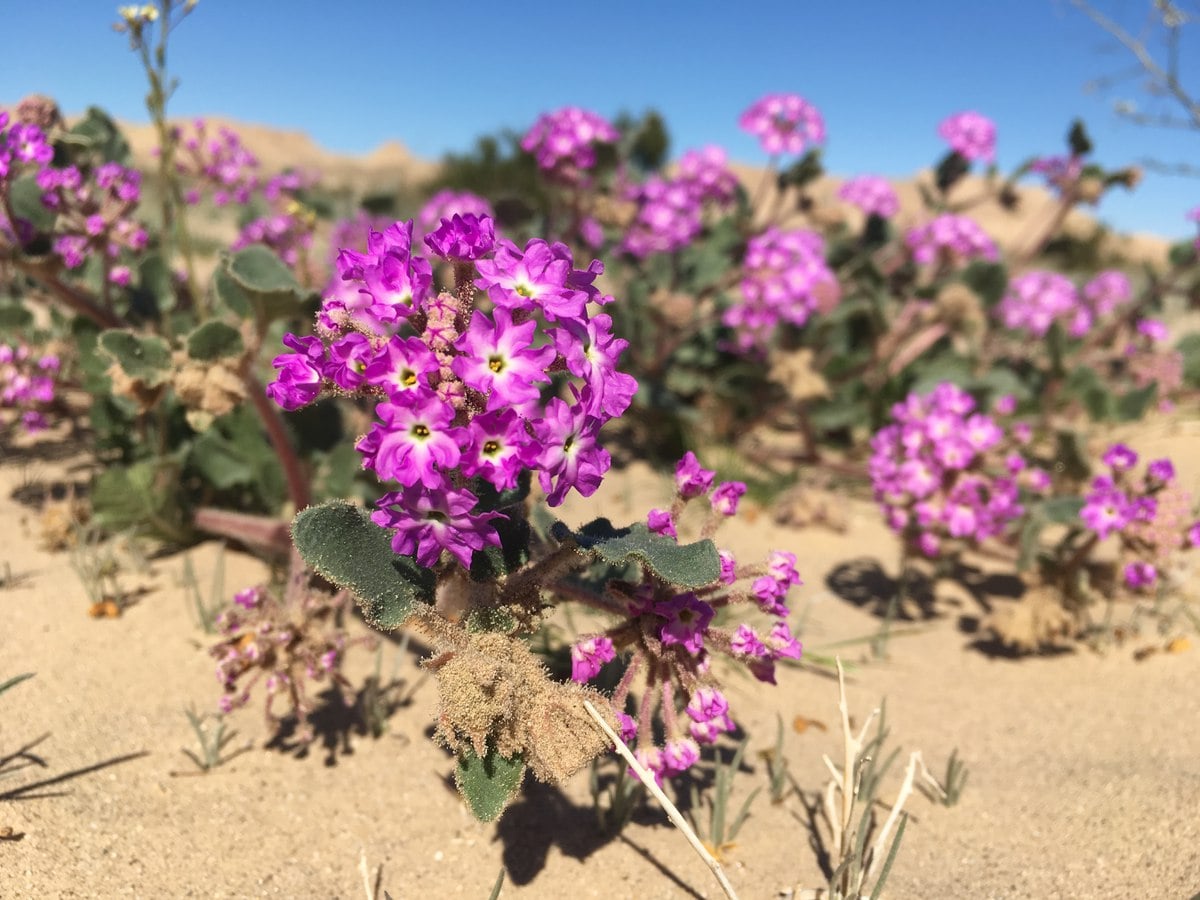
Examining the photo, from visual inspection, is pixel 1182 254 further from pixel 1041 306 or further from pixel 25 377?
pixel 25 377

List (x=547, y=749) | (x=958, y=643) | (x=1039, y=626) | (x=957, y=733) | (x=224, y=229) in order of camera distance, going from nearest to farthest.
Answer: (x=547, y=749) → (x=957, y=733) → (x=1039, y=626) → (x=958, y=643) → (x=224, y=229)

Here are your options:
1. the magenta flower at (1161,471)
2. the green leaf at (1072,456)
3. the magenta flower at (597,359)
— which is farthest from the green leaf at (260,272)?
the green leaf at (1072,456)

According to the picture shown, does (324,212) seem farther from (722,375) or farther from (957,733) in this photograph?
(957,733)

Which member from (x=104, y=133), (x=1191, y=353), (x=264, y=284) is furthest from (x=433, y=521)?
(x=1191, y=353)

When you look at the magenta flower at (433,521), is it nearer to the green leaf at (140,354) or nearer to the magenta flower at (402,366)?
the magenta flower at (402,366)

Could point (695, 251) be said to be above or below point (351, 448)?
above

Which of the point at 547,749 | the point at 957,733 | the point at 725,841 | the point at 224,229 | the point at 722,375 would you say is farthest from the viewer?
the point at 224,229

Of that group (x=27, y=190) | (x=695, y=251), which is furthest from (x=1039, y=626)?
(x=27, y=190)
